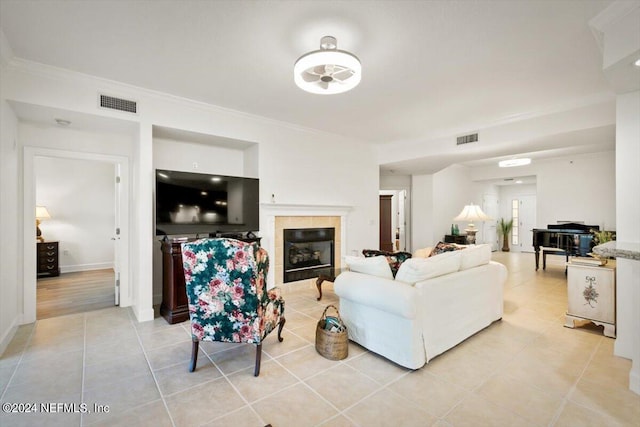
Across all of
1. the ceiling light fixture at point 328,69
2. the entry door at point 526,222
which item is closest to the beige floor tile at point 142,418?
the ceiling light fixture at point 328,69

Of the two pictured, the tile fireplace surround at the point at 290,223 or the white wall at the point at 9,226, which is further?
the tile fireplace surround at the point at 290,223

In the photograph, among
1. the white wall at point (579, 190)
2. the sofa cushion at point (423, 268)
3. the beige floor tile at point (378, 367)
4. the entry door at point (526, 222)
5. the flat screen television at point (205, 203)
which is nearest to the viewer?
the beige floor tile at point (378, 367)

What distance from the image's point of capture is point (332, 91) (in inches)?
109

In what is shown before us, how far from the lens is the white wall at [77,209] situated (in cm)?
618

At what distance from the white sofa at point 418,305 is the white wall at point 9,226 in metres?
3.12

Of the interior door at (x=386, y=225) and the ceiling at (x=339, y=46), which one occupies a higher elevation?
the ceiling at (x=339, y=46)

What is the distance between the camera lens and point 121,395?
206 centimetres

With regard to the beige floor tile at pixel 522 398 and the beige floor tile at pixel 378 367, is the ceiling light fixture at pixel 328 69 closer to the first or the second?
the beige floor tile at pixel 378 367

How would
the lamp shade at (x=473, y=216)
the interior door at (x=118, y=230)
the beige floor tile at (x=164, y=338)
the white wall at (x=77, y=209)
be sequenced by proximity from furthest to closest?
the white wall at (x=77, y=209), the lamp shade at (x=473, y=216), the interior door at (x=118, y=230), the beige floor tile at (x=164, y=338)

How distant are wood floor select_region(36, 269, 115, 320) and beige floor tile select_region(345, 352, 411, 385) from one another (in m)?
3.56

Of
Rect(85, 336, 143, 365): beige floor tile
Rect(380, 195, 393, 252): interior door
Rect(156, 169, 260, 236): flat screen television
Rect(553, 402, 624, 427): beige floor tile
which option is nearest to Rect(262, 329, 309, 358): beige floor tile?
Rect(85, 336, 143, 365): beige floor tile

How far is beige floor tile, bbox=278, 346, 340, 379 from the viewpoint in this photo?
2371mm

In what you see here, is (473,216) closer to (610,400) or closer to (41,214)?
(610,400)

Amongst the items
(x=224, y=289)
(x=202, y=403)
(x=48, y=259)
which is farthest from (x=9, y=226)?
(x=48, y=259)
